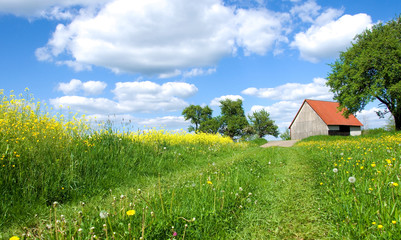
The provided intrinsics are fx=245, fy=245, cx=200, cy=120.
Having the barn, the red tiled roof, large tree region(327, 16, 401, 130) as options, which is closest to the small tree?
the barn

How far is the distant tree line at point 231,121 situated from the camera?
2031 inches

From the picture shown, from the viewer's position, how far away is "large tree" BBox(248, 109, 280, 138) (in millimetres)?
58094

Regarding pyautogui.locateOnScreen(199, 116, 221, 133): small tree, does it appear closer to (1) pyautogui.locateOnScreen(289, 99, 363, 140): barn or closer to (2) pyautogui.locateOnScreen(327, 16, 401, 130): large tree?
(1) pyautogui.locateOnScreen(289, 99, 363, 140): barn

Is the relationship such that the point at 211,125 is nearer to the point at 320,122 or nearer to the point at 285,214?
the point at 320,122

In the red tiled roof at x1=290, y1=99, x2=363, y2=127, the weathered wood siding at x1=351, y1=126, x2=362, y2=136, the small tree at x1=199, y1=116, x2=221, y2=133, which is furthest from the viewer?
the small tree at x1=199, y1=116, x2=221, y2=133

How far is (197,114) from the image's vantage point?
5762 cm

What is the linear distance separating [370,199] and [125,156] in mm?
6898

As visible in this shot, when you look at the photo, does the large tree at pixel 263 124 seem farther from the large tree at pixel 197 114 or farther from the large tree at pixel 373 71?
the large tree at pixel 373 71

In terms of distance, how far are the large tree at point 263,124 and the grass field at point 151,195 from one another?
50.8 metres

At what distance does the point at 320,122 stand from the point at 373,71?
47.5 feet

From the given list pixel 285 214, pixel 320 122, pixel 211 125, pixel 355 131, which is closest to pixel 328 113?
pixel 320 122

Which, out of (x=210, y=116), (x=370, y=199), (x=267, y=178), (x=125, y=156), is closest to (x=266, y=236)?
(x=370, y=199)

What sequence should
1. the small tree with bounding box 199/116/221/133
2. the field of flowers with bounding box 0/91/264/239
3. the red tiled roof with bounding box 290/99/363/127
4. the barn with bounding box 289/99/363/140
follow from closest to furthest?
the field of flowers with bounding box 0/91/264/239
the barn with bounding box 289/99/363/140
the red tiled roof with bounding box 290/99/363/127
the small tree with bounding box 199/116/221/133

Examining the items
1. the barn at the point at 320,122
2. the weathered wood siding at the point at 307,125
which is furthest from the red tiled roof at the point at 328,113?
the weathered wood siding at the point at 307,125
